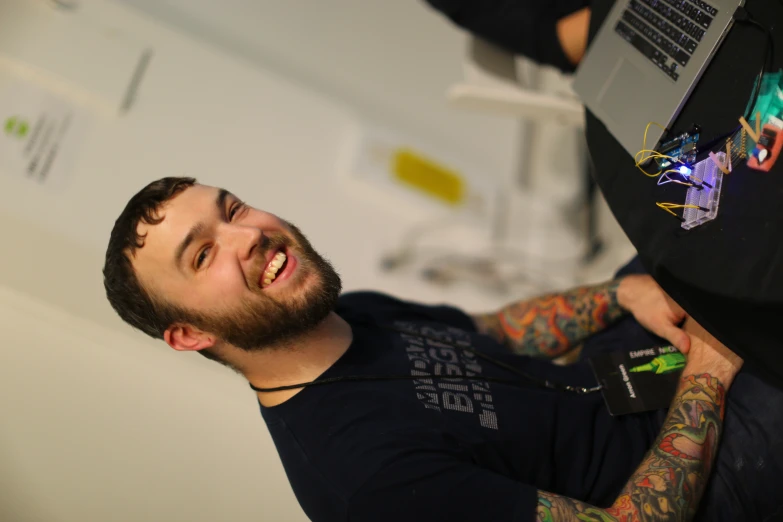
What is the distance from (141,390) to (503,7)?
1.44 m

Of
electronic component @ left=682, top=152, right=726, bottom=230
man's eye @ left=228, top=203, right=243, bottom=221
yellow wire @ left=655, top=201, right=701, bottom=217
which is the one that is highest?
electronic component @ left=682, top=152, right=726, bottom=230

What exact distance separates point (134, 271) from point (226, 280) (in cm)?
18

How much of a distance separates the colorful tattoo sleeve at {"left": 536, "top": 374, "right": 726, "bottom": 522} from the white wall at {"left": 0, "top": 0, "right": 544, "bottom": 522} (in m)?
0.78

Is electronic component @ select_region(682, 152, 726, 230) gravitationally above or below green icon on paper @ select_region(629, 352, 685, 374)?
above

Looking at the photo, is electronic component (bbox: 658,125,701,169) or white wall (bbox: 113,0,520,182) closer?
electronic component (bbox: 658,125,701,169)

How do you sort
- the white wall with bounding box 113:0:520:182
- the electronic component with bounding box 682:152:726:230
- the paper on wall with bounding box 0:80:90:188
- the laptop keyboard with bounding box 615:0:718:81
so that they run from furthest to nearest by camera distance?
the white wall with bounding box 113:0:520:182 < the paper on wall with bounding box 0:80:90:188 < the laptop keyboard with bounding box 615:0:718:81 < the electronic component with bounding box 682:152:726:230

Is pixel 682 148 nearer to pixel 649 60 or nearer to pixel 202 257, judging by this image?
pixel 649 60

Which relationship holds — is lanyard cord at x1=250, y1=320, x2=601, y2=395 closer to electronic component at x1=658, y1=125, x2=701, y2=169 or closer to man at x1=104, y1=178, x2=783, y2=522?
man at x1=104, y1=178, x2=783, y2=522

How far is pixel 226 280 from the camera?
0.99 metres

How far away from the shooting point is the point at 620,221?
96 cm

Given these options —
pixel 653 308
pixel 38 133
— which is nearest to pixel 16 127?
pixel 38 133

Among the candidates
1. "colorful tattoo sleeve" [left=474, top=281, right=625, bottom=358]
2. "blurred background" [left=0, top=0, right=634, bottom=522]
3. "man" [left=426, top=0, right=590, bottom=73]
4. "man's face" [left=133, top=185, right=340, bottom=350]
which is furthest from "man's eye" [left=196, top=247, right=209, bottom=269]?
"man" [left=426, top=0, right=590, bottom=73]

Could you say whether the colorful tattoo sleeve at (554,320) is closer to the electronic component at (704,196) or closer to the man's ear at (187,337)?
the electronic component at (704,196)

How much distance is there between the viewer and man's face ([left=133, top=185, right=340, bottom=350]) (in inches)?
38.9
